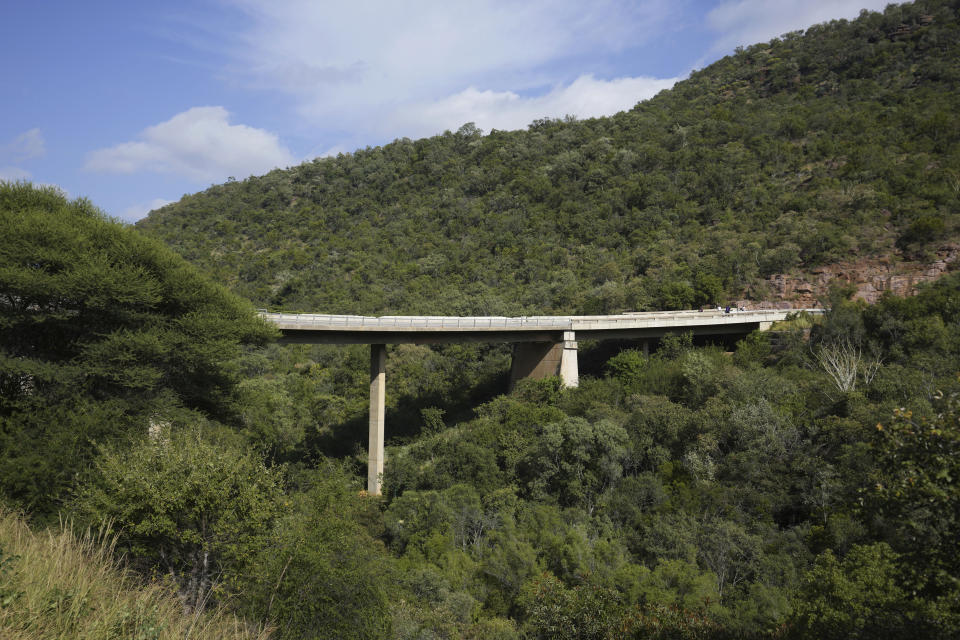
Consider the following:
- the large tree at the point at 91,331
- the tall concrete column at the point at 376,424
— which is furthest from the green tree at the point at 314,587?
the tall concrete column at the point at 376,424

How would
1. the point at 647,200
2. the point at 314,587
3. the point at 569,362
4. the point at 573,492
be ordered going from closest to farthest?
the point at 314,587 → the point at 573,492 → the point at 569,362 → the point at 647,200

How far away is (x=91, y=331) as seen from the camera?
2150cm

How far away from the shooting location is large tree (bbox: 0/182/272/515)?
17781 millimetres

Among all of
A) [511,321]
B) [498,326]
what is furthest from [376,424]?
[511,321]

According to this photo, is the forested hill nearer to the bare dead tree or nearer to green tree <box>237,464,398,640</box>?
the bare dead tree

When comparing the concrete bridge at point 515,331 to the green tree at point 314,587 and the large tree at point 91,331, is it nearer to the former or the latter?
the large tree at point 91,331

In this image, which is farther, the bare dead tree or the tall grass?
the bare dead tree

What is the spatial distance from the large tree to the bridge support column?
19682 mm

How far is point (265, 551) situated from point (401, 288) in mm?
50222

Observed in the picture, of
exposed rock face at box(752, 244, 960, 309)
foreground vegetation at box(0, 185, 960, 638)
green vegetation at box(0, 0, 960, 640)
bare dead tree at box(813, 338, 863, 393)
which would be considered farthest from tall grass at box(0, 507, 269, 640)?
exposed rock face at box(752, 244, 960, 309)

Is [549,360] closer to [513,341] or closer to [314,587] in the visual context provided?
[513,341]

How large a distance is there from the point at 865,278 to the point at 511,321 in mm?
27560

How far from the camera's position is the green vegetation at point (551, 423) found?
11656 millimetres

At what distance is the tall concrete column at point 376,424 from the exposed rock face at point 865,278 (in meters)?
30.2
